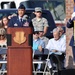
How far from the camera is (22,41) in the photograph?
10.7 meters

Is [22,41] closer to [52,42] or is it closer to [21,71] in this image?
[21,71]

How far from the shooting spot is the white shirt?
12.3 metres

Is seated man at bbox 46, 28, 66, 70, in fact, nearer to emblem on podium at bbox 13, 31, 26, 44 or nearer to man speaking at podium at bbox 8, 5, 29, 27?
man speaking at podium at bbox 8, 5, 29, 27

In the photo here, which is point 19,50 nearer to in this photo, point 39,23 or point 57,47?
point 57,47

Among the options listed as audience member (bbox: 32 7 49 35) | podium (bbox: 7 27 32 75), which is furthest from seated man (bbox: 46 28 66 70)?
podium (bbox: 7 27 32 75)

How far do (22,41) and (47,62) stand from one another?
163 centimetres

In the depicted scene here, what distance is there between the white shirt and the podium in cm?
175

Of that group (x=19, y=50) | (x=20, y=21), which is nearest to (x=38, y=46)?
(x=20, y=21)

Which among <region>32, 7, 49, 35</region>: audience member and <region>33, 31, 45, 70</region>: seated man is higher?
<region>32, 7, 49, 35</region>: audience member

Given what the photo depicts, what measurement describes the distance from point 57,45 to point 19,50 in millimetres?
1861

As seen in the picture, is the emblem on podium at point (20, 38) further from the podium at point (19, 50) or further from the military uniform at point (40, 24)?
the military uniform at point (40, 24)

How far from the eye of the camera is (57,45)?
12.4m

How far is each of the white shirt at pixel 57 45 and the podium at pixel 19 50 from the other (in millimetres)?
1746

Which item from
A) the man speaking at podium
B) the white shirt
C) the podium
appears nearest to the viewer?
the podium
